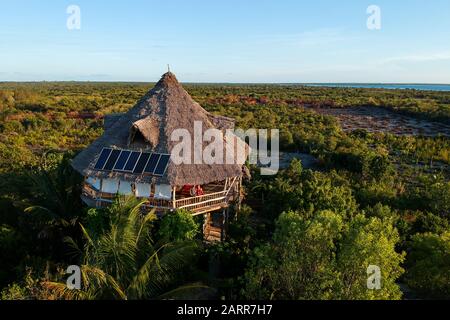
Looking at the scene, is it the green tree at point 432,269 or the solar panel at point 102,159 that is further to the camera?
the solar panel at point 102,159

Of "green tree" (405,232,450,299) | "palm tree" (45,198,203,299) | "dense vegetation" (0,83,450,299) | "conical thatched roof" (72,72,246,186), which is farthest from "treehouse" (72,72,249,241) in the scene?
"green tree" (405,232,450,299)

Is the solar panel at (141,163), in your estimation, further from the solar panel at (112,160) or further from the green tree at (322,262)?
the green tree at (322,262)

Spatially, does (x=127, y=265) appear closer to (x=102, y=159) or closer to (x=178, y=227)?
(x=178, y=227)

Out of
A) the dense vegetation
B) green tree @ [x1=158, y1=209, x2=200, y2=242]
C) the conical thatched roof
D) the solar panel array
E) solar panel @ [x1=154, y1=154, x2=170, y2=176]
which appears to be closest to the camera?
the dense vegetation

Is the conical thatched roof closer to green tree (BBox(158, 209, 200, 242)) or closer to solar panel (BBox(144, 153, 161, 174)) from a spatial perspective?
solar panel (BBox(144, 153, 161, 174))

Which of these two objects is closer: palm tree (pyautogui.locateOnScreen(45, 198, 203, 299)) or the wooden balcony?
palm tree (pyautogui.locateOnScreen(45, 198, 203, 299))

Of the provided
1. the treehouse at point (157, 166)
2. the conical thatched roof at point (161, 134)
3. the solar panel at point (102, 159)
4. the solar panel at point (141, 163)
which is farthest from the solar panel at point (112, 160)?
the solar panel at point (141, 163)

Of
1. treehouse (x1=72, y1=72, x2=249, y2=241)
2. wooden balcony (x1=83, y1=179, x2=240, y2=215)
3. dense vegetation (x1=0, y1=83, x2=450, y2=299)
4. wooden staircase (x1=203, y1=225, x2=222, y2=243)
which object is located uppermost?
treehouse (x1=72, y1=72, x2=249, y2=241)
